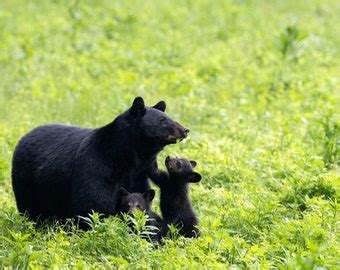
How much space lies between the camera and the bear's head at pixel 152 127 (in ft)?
23.4

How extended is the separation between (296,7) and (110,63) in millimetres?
9189

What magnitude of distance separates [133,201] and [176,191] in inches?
18.5

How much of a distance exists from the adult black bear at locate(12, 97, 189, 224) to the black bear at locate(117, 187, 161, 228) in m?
0.06

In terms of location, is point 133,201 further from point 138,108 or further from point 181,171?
point 138,108

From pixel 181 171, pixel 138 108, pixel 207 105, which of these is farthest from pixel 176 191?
pixel 207 105

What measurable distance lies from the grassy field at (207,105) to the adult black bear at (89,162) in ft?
1.03

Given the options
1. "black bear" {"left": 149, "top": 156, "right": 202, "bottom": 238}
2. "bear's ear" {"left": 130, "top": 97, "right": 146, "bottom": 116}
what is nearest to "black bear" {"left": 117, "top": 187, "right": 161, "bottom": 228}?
"black bear" {"left": 149, "top": 156, "right": 202, "bottom": 238}

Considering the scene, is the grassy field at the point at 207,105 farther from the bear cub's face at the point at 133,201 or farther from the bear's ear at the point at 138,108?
the bear's ear at the point at 138,108

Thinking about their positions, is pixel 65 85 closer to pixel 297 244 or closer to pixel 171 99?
pixel 171 99

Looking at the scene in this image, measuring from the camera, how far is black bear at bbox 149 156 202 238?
7.13 metres

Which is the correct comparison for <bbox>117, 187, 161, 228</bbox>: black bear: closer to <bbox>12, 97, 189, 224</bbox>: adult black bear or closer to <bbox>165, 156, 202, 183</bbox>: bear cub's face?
<bbox>12, 97, 189, 224</bbox>: adult black bear

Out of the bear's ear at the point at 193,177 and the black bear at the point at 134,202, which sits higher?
the bear's ear at the point at 193,177

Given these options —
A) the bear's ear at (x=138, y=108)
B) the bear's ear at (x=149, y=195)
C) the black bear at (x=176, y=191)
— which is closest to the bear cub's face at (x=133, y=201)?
the bear's ear at (x=149, y=195)

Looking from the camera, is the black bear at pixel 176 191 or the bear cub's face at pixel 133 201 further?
the black bear at pixel 176 191
